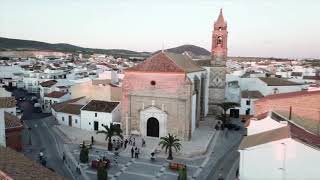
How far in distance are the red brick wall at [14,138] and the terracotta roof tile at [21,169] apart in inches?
375

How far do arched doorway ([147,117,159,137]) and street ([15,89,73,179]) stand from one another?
303 inches

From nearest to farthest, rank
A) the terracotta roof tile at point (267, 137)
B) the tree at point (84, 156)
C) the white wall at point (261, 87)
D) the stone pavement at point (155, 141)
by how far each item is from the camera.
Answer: the terracotta roof tile at point (267, 137)
the tree at point (84, 156)
the stone pavement at point (155, 141)
the white wall at point (261, 87)

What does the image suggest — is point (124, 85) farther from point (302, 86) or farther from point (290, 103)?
point (302, 86)

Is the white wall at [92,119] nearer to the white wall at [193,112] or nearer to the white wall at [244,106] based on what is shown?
the white wall at [193,112]

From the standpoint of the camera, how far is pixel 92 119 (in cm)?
3334

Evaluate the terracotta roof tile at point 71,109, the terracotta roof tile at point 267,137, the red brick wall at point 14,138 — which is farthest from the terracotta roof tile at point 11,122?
the terracotta roof tile at point 267,137

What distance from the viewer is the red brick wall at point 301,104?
22391 mm

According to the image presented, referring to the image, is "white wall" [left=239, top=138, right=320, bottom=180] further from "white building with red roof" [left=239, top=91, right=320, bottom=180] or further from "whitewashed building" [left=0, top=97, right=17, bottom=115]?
"whitewashed building" [left=0, top=97, right=17, bottom=115]

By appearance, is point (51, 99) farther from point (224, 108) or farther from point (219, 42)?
point (219, 42)

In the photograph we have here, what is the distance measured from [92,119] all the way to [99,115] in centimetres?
89

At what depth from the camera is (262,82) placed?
44.2 m

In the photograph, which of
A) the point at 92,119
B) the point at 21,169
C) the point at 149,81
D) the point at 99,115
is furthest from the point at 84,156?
the point at 21,169

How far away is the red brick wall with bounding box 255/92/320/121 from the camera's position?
2239 centimetres

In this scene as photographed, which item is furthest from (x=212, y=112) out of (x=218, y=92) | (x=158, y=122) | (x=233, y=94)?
(x=158, y=122)
